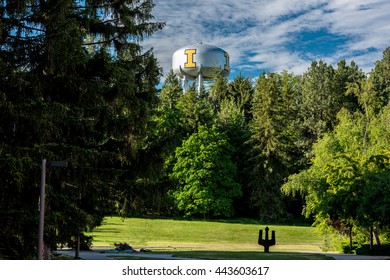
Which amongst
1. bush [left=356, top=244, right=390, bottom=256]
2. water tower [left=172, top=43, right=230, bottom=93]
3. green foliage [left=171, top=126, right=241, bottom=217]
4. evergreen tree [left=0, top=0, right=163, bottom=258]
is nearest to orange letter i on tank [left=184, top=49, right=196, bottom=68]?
water tower [left=172, top=43, right=230, bottom=93]

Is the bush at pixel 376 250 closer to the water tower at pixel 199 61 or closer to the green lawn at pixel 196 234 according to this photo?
the green lawn at pixel 196 234

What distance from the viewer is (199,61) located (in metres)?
25.2

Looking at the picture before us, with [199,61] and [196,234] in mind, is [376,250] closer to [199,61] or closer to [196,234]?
[199,61]

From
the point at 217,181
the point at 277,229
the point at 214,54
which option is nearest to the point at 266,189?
the point at 217,181

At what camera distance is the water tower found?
74.5ft

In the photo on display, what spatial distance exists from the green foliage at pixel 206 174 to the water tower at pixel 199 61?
672cm

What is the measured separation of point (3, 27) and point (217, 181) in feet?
86.3

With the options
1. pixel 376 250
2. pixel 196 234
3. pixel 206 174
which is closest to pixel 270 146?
pixel 206 174

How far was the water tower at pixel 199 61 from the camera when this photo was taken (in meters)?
22.7

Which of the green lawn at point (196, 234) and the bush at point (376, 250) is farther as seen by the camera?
the green lawn at point (196, 234)

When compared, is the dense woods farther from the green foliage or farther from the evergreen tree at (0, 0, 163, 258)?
the green foliage

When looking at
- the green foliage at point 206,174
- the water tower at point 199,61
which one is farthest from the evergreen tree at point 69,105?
the green foliage at point 206,174

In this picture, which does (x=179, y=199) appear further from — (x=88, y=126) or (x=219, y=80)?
(x=88, y=126)

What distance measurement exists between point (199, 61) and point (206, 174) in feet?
38.7
